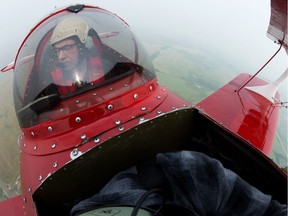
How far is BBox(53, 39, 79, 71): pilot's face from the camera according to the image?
183 cm

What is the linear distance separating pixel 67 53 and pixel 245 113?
72.8 inches

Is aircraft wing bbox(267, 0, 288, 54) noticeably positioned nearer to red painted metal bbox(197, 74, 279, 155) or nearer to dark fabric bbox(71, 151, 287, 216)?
red painted metal bbox(197, 74, 279, 155)

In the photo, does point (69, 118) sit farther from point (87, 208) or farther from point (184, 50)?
point (184, 50)

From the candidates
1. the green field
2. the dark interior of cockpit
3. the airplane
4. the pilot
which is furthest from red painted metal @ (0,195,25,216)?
the green field

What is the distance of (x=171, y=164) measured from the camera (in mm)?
1226

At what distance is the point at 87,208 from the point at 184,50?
18656 millimetres

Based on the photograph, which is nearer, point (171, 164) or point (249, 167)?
point (171, 164)

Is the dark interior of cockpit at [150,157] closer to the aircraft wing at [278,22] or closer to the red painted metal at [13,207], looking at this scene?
the red painted metal at [13,207]

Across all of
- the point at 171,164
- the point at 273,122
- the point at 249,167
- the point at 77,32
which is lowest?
the point at 273,122

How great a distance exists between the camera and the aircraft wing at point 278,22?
7.37ft

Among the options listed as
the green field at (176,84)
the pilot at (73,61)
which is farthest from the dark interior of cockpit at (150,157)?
the green field at (176,84)

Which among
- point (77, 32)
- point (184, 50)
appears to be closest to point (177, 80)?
point (184, 50)

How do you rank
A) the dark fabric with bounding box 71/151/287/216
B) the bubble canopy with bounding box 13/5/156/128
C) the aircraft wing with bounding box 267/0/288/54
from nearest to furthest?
the dark fabric with bounding box 71/151/287/216 → the bubble canopy with bounding box 13/5/156/128 → the aircraft wing with bounding box 267/0/288/54

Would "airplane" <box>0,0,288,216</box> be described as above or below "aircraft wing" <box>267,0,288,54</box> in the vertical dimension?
below
